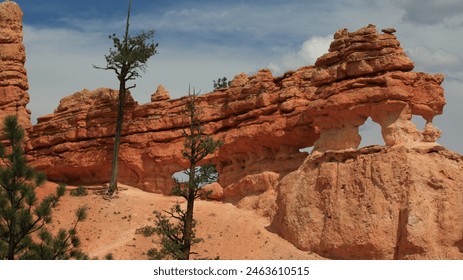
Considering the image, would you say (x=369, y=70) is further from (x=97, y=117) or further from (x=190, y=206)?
(x=97, y=117)

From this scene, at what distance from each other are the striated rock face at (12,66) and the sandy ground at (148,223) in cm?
695

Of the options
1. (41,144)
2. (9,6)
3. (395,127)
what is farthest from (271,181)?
(9,6)

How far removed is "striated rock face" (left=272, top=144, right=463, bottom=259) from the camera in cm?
3039

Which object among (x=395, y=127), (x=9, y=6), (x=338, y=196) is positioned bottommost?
(x=338, y=196)

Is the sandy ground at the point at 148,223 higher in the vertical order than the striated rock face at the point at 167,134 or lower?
lower

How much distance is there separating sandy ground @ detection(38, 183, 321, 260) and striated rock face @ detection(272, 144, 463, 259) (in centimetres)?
127

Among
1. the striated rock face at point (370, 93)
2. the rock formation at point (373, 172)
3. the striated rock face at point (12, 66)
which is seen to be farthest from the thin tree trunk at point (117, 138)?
the striated rock face at point (370, 93)

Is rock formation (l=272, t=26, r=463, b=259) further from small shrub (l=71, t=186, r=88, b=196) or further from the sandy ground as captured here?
small shrub (l=71, t=186, r=88, b=196)

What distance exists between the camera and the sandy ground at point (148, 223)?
115 feet

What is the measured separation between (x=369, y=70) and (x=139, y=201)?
14.7 meters

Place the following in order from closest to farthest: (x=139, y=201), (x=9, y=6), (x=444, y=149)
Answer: (x=444, y=149) → (x=139, y=201) → (x=9, y=6)

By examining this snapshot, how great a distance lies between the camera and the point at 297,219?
1353 inches

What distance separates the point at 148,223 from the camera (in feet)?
132

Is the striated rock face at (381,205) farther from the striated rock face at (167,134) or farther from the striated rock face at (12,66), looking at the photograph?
the striated rock face at (12,66)
